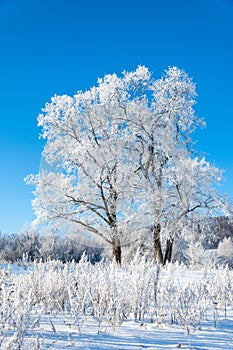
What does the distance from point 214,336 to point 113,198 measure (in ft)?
45.6

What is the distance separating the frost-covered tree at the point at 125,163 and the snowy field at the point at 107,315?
1119cm

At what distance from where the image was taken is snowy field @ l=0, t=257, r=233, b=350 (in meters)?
3.48

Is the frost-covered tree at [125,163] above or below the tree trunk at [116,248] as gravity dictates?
above

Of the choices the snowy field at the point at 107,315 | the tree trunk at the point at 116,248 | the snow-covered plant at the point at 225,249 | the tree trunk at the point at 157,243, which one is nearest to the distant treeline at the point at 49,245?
the tree trunk at the point at 116,248

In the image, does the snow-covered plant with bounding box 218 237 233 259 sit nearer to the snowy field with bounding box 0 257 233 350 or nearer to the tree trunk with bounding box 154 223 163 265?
the tree trunk with bounding box 154 223 163 265

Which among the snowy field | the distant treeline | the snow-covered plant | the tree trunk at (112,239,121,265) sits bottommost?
the snowy field

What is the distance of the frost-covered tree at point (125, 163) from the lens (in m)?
17.5

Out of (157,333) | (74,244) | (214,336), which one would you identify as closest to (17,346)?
(157,333)

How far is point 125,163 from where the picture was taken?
18.4 meters

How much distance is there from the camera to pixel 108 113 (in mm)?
19125

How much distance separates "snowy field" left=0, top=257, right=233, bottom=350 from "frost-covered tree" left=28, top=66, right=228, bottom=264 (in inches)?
441

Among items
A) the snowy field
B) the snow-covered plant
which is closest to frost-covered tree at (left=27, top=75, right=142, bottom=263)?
the snowy field

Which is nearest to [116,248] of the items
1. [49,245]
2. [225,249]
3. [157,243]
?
[157,243]

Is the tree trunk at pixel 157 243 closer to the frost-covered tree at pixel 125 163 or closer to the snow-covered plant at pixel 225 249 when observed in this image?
the frost-covered tree at pixel 125 163
